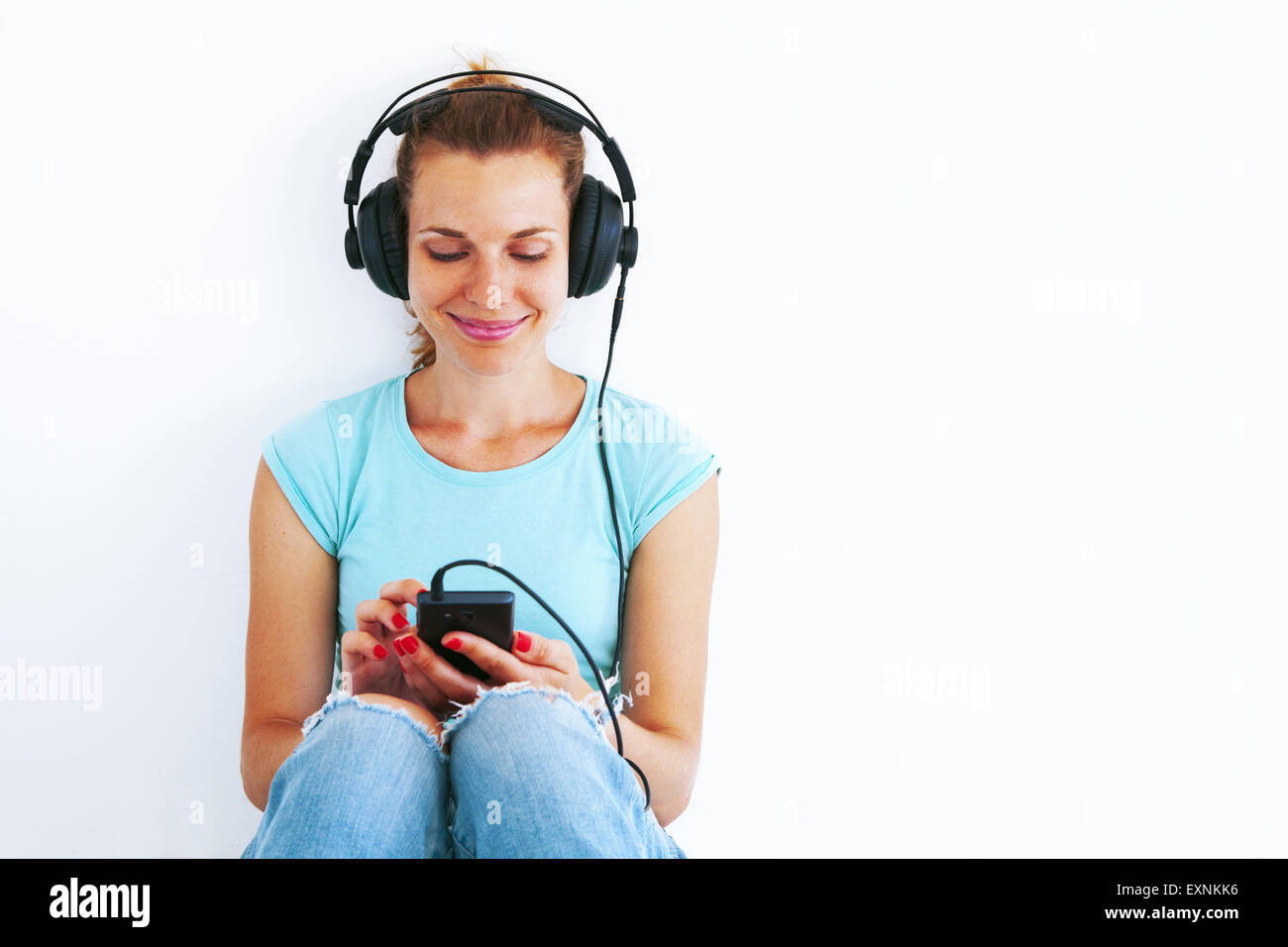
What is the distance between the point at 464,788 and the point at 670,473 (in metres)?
0.49

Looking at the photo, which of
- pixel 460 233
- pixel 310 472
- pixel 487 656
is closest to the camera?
pixel 487 656

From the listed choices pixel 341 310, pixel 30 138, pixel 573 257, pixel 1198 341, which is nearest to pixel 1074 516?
pixel 1198 341

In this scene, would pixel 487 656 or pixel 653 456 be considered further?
pixel 653 456

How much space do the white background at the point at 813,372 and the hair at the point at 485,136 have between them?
0.12 m

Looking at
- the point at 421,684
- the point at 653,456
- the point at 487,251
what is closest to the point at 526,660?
the point at 421,684

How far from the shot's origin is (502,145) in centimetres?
115

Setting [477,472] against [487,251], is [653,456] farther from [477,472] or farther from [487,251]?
[487,251]

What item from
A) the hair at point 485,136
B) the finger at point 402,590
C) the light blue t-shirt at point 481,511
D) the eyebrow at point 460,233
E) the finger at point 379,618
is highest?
the hair at point 485,136

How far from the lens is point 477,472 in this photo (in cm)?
127

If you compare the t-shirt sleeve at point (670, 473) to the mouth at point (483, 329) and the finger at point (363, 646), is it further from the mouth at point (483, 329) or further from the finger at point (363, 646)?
the finger at point (363, 646)

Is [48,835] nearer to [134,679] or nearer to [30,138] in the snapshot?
[134,679]

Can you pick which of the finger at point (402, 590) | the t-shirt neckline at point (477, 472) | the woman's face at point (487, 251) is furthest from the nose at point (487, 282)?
the finger at point (402, 590)

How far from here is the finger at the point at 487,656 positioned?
3.42 ft

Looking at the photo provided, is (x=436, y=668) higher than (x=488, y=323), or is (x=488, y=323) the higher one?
(x=488, y=323)
